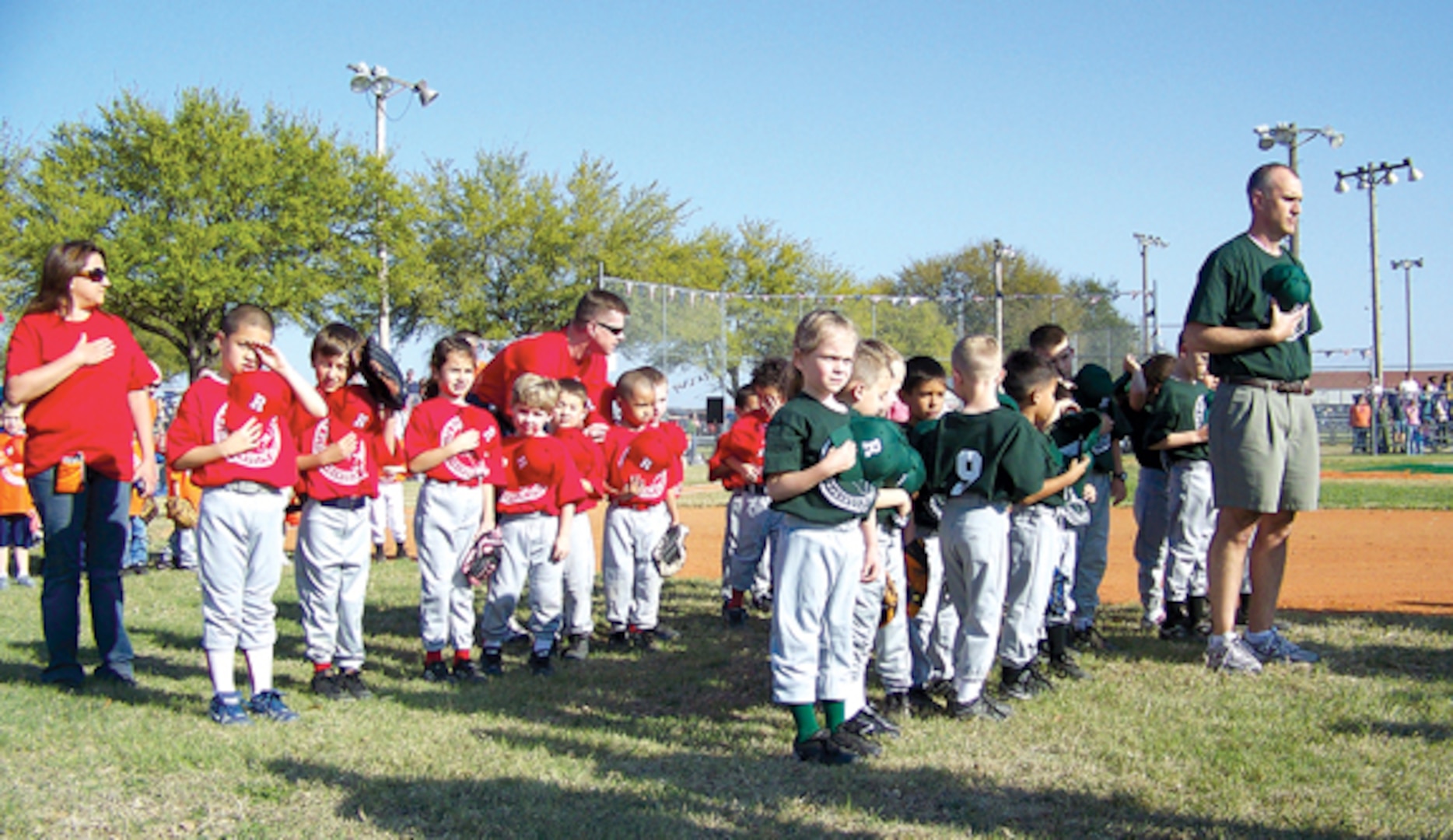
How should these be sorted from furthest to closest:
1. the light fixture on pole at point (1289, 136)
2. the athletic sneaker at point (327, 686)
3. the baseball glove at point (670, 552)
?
the light fixture on pole at point (1289, 136) < the baseball glove at point (670, 552) < the athletic sneaker at point (327, 686)

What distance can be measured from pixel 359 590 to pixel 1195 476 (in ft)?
15.1

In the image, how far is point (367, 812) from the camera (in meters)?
3.56

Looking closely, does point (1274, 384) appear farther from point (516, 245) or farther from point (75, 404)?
point (516, 245)

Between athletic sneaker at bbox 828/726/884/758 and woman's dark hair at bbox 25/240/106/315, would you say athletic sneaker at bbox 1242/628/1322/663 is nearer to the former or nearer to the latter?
athletic sneaker at bbox 828/726/884/758

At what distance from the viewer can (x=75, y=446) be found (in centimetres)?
523

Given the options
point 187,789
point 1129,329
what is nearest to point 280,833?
point 187,789

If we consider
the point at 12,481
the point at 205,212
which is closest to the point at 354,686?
the point at 12,481

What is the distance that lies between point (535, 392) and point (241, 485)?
5.59 feet

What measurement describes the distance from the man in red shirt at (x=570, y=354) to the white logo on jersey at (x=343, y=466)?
3.85ft

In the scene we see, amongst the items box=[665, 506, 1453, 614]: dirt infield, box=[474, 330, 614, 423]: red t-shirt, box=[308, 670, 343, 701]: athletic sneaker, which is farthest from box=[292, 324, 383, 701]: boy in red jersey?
box=[665, 506, 1453, 614]: dirt infield

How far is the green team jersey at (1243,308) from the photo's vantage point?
17.5ft

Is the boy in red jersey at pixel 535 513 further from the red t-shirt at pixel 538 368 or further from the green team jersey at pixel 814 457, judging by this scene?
the green team jersey at pixel 814 457

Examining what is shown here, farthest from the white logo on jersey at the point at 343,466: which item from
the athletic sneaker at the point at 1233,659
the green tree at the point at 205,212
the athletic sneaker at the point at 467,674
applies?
the green tree at the point at 205,212

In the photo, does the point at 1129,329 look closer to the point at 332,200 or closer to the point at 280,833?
the point at 332,200
